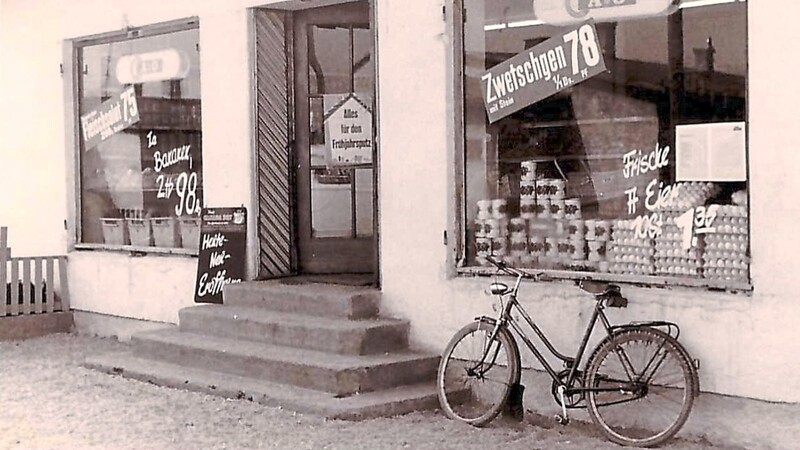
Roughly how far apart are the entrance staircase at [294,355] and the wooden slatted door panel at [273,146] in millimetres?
434

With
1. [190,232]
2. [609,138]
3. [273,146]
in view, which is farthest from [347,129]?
[609,138]

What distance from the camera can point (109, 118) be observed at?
11.7 meters

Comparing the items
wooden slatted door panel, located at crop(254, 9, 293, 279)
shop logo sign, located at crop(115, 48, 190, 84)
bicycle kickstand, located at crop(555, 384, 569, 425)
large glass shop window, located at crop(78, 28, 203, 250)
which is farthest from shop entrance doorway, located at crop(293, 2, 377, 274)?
bicycle kickstand, located at crop(555, 384, 569, 425)

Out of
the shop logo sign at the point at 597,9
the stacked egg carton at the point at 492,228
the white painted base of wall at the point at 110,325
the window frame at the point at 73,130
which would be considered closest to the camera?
the shop logo sign at the point at 597,9

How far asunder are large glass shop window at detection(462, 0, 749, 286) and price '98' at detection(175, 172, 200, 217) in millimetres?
3332

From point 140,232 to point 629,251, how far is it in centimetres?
562

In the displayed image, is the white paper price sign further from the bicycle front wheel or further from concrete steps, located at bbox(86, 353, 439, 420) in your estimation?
concrete steps, located at bbox(86, 353, 439, 420)

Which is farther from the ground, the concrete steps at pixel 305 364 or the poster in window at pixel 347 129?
the poster in window at pixel 347 129

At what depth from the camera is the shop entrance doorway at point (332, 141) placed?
33.1 feet

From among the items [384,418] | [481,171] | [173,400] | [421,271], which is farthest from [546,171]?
[173,400]

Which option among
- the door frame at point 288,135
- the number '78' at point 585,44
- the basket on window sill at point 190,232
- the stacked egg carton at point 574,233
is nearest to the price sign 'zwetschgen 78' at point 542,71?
the number '78' at point 585,44

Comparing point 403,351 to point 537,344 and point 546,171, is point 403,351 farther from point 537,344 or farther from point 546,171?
point 546,171

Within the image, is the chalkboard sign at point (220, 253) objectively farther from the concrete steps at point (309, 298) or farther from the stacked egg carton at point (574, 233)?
the stacked egg carton at point (574, 233)

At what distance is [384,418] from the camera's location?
7430 millimetres
